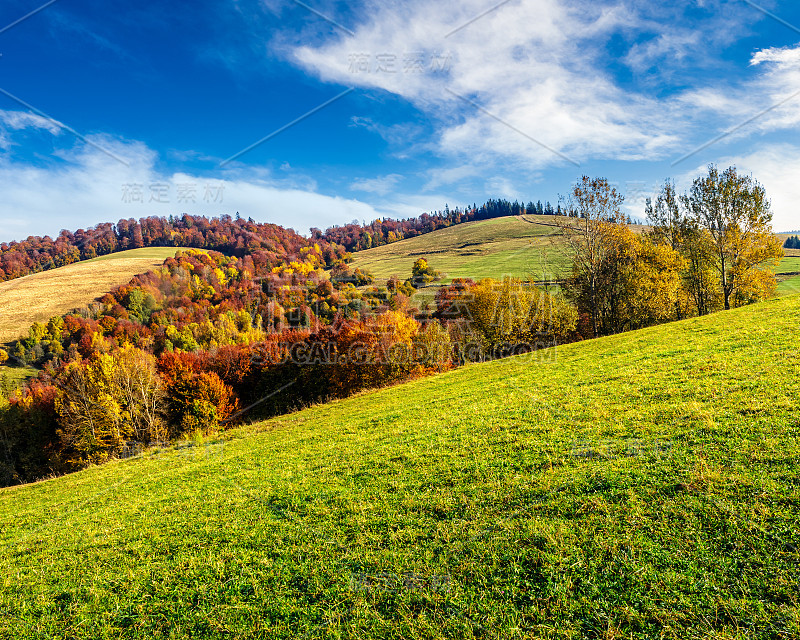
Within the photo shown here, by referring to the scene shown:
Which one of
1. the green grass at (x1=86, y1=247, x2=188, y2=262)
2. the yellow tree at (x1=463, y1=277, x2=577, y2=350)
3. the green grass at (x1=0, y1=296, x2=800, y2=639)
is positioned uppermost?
the green grass at (x1=86, y1=247, x2=188, y2=262)

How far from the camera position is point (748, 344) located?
15.6m

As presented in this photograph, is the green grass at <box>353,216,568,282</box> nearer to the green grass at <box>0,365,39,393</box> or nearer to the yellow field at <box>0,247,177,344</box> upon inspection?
the yellow field at <box>0,247,177,344</box>

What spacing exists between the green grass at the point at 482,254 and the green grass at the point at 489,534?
89260 millimetres

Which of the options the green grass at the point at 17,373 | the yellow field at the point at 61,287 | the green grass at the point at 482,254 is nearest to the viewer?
the green grass at the point at 17,373

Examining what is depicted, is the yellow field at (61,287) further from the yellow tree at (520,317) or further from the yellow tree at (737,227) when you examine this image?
the yellow tree at (737,227)

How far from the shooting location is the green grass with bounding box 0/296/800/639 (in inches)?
203

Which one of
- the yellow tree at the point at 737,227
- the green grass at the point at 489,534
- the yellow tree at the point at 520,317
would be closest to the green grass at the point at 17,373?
the green grass at the point at 489,534

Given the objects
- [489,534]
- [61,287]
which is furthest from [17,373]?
[489,534]

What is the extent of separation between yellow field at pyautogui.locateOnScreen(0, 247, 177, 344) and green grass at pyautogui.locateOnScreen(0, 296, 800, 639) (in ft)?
445

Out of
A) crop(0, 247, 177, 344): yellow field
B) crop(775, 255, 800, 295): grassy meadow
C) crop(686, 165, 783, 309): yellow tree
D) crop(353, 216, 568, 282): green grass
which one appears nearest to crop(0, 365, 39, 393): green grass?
crop(0, 247, 177, 344): yellow field

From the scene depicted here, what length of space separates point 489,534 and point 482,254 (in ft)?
481

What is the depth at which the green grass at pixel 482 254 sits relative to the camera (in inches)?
4409

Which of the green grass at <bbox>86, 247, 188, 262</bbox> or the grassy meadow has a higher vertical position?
the green grass at <bbox>86, 247, 188, 262</bbox>

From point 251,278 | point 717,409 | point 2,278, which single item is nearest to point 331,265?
point 251,278
